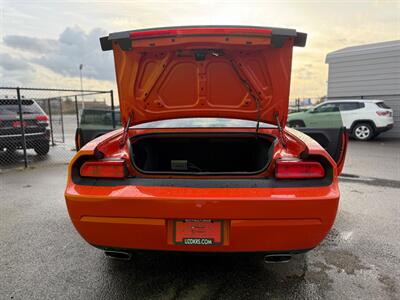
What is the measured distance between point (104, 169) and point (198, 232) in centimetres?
82

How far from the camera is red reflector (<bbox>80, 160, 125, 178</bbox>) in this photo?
6.98 feet

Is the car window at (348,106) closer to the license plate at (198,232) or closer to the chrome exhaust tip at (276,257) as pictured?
the chrome exhaust tip at (276,257)

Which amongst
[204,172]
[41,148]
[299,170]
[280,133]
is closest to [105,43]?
[204,172]

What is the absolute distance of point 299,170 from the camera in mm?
2084

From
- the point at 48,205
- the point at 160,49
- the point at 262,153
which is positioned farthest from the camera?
the point at 48,205

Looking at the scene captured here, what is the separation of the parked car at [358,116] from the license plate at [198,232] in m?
9.57

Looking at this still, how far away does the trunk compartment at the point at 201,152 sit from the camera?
294 centimetres

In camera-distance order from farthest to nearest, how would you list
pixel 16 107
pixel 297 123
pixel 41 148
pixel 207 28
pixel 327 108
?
pixel 297 123, pixel 327 108, pixel 41 148, pixel 16 107, pixel 207 28

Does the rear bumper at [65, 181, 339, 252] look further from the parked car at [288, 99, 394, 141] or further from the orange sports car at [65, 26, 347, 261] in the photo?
the parked car at [288, 99, 394, 141]

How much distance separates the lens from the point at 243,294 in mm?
2195

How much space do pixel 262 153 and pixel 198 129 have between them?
Answer: 69 cm

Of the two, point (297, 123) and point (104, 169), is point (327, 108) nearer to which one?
point (297, 123)

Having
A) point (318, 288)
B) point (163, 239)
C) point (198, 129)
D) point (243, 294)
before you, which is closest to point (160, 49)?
point (198, 129)

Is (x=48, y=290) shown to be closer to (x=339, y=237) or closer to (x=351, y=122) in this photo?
(x=339, y=237)
